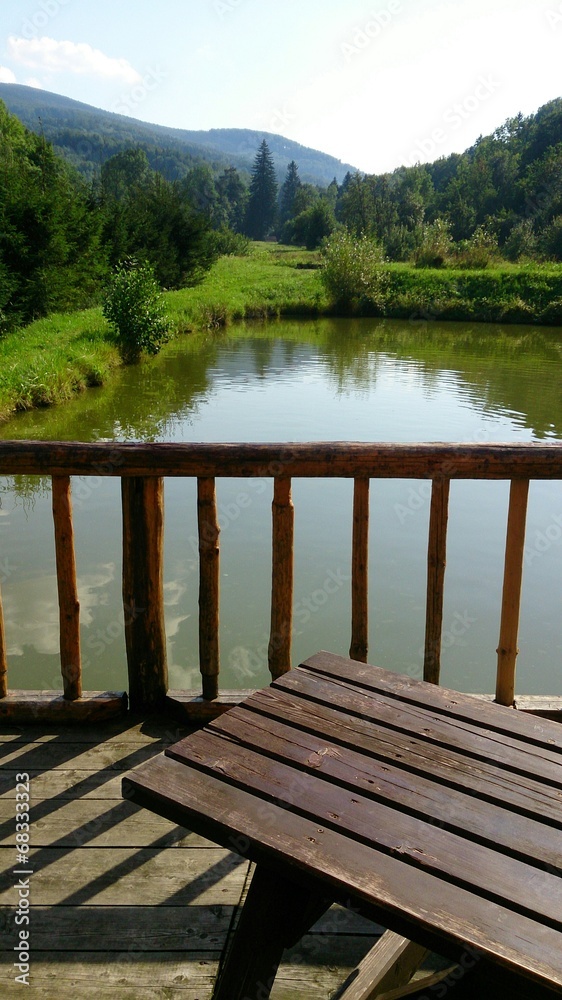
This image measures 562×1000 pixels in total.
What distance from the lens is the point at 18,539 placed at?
21.1ft

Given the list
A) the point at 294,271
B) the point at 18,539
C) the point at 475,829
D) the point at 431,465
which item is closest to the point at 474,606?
the point at 431,465

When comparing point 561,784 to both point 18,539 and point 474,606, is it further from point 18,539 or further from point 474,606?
point 18,539

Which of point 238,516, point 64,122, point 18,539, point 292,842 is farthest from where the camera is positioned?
point 64,122

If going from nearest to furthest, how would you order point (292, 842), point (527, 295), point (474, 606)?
point (292, 842) < point (474, 606) < point (527, 295)

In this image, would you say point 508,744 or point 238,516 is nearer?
point 508,744

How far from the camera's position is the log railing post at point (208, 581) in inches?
95.7

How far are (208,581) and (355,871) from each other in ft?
4.98

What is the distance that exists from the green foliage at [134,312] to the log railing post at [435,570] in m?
13.5

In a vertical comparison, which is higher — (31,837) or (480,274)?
(480,274)

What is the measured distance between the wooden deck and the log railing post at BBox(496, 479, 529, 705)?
39.8 inches

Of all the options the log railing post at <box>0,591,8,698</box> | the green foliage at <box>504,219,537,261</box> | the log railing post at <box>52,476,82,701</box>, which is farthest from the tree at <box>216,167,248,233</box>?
the log railing post at <box>0,591,8,698</box>

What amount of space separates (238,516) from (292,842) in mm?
5872

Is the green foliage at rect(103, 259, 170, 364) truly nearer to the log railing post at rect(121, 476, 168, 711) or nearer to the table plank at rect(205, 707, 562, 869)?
the log railing post at rect(121, 476, 168, 711)

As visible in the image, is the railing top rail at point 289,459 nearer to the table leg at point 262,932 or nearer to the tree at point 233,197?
the table leg at point 262,932
